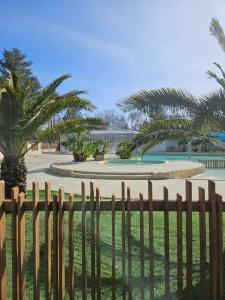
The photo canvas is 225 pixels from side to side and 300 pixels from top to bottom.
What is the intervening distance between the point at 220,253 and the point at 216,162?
21.3 metres

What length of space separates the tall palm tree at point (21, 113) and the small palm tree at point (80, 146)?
14100mm

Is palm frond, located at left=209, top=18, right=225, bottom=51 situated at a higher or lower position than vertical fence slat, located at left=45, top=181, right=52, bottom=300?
higher

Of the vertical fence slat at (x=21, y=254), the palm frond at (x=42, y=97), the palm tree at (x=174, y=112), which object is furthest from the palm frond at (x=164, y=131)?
the vertical fence slat at (x=21, y=254)

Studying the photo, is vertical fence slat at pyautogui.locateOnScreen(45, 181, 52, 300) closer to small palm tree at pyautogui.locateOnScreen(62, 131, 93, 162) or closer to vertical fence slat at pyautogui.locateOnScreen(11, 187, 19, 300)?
vertical fence slat at pyautogui.locateOnScreen(11, 187, 19, 300)

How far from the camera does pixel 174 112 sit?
7.60 metres

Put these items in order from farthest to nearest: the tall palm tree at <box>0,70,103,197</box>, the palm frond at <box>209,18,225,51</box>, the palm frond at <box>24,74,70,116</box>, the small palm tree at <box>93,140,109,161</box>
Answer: the small palm tree at <box>93,140,109,161</box> < the palm frond at <box>24,74,70,116</box> < the tall palm tree at <box>0,70,103,197</box> < the palm frond at <box>209,18,225,51</box>

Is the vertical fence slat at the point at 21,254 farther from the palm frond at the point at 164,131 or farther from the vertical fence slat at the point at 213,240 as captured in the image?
the palm frond at the point at 164,131

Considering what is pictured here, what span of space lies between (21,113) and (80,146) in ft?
51.9

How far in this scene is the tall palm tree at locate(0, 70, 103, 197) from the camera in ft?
29.2

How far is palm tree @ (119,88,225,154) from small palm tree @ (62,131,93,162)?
1687cm

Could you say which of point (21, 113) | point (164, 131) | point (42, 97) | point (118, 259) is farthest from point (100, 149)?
point (118, 259)

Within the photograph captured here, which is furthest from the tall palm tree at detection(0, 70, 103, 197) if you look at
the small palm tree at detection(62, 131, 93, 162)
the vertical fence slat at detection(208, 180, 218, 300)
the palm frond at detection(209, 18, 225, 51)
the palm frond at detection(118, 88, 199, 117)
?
the small palm tree at detection(62, 131, 93, 162)

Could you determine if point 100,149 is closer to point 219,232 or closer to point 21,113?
point 21,113

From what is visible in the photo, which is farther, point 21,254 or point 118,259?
point 118,259
